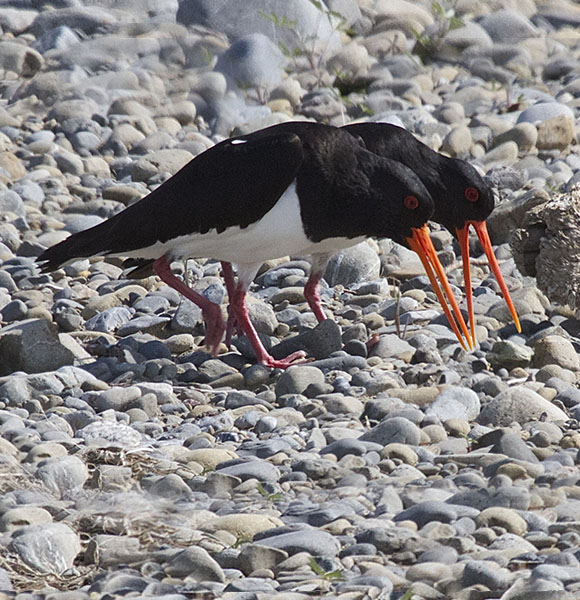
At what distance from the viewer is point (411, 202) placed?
5453 millimetres

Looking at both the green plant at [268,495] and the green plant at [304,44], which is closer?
the green plant at [268,495]

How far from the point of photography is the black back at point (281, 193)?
533cm

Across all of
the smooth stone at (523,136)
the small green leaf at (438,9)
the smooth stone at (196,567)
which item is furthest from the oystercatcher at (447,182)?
the small green leaf at (438,9)

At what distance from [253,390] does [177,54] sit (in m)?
7.09

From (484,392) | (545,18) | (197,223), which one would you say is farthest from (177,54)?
(484,392)

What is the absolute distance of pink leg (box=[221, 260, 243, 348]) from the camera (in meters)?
5.64

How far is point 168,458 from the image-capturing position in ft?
13.4

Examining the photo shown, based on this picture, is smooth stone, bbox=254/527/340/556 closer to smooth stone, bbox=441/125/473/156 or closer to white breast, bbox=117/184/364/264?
white breast, bbox=117/184/364/264

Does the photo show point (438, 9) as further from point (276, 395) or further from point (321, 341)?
point (276, 395)

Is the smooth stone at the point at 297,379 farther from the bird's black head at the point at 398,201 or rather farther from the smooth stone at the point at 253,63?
the smooth stone at the point at 253,63

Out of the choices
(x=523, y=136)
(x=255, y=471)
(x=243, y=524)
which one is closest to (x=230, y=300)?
(x=255, y=471)

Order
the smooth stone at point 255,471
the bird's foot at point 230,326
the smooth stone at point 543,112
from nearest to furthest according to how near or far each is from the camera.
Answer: the smooth stone at point 255,471
the bird's foot at point 230,326
the smooth stone at point 543,112

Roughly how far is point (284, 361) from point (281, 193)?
2.36 feet

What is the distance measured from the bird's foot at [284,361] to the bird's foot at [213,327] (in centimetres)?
23
